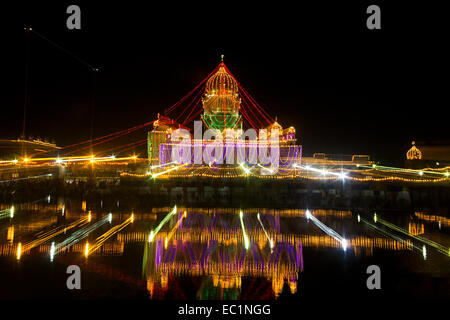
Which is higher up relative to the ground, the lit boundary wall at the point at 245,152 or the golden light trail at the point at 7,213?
the lit boundary wall at the point at 245,152

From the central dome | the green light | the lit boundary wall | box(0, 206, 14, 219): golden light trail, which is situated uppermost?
the central dome

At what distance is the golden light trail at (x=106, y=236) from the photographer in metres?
7.42

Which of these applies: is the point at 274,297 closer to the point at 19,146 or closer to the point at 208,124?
the point at 19,146

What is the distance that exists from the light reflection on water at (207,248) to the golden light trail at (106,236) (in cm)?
3

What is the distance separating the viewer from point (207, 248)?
754cm

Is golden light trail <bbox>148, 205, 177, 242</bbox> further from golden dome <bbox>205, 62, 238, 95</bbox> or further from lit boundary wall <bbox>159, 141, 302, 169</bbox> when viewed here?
golden dome <bbox>205, 62, 238, 95</bbox>

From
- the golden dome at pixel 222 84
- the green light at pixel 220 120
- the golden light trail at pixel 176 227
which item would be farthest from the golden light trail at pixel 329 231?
the green light at pixel 220 120

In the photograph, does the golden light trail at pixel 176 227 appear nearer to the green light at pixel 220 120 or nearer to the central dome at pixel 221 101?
the central dome at pixel 221 101

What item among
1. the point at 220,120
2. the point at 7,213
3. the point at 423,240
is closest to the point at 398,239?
the point at 423,240

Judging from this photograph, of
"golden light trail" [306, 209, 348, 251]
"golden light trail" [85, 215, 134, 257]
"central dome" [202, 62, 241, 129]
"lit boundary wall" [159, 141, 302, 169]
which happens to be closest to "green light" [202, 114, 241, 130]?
"central dome" [202, 62, 241, 129]

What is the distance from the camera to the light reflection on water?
5629 millimetres

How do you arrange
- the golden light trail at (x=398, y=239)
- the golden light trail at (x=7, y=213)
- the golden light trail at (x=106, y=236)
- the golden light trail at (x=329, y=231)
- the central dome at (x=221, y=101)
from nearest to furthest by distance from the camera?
the golden light trail at (x=106, y=236) < the golden light trail at (x=398, y=239) < the golden light trail at (x=329, y=231) < the golden light trail at (x=7, y=213) < the central dome at (x=221, y=101)

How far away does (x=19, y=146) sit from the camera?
2859 centimetres

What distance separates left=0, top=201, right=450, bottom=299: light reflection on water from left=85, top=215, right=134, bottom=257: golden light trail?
0.03m
